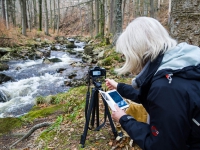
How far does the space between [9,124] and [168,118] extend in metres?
4.36

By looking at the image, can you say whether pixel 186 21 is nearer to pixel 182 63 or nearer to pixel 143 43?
pixel 143 43

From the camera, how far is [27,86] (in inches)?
317

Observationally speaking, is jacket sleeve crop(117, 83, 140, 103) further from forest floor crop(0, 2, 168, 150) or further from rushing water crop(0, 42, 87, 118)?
rushing water crop(0, 42, 87, 118)

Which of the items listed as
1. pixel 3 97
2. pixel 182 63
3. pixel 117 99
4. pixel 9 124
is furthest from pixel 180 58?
pixel 3 97

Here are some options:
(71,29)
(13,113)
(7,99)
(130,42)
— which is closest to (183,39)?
(130,42)

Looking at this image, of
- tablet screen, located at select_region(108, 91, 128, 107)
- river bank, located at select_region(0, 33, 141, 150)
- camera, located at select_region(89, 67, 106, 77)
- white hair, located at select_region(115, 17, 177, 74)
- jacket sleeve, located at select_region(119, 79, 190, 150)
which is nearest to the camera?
jacket sleeve, located at select_region(119, 79, 190, 150)

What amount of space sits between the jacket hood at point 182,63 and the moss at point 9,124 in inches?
165

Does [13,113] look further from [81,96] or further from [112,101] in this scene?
[112,101]

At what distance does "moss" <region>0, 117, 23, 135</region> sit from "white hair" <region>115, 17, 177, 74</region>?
154 inches

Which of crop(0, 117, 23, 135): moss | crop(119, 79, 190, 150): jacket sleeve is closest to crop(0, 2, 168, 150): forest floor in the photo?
crop(0, 117, 23, 135): moss

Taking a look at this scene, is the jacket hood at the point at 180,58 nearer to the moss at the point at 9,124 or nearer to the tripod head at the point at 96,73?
the tripod head at the point at 96,73

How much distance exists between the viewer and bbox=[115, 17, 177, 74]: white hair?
1531mm

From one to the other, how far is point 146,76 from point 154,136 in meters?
0.44

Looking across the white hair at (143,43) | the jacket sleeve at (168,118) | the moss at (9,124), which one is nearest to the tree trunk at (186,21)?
the white hair at (143,43)
